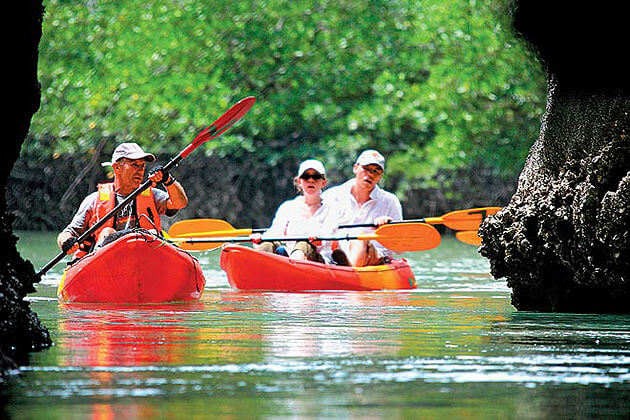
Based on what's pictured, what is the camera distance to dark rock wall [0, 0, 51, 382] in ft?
22.2

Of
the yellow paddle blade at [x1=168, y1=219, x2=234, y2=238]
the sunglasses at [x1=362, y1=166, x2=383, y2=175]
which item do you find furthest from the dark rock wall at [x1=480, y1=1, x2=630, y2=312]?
the yellow paddle blade at [x1=168, y1=219, x2=234, y2=238]

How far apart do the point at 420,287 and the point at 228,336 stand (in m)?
5.75

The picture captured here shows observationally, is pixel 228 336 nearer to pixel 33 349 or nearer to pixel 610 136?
pixel 33 349

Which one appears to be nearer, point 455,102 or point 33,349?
point 33,349

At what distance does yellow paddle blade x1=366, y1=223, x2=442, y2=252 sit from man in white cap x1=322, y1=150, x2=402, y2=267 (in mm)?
247

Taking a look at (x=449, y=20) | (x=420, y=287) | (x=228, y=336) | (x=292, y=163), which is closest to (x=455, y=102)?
(x=449, y=20)

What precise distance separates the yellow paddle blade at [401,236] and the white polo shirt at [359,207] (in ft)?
1.25

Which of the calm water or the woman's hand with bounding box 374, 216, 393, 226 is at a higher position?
the woman's hand with bounding box 374, 216, 393, 226

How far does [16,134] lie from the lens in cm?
688

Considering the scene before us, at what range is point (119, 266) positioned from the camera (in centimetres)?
1067

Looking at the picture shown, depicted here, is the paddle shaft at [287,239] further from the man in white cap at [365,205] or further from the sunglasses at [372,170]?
the sunglasses at [372,170]

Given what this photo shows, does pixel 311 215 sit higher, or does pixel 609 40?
pixel 609 40

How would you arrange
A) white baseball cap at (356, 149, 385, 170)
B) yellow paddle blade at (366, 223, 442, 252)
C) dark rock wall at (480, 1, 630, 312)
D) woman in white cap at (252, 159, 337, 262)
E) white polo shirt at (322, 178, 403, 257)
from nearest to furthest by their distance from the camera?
1. dark rock wall at (480, 1, 630, 312)
2. yellow paddle blade at (366, 223, 442, 252)
3. woman in white cap at (252, 159, 337, 262)
4. white baseball cap at (356, 149, 385, 170)
5. white polo shirt at (322, 178, 403, 257)

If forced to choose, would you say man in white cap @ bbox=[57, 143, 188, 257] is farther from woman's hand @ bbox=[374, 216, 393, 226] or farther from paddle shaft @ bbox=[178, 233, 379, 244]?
woman's hand @ bbox=[374, 216, 393, 226]
